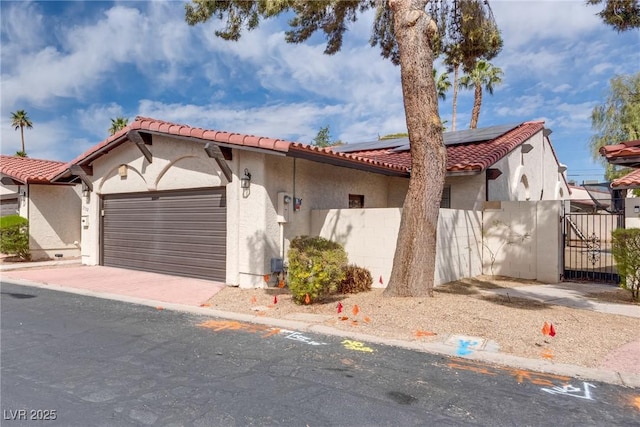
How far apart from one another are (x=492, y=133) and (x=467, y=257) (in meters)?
7.30

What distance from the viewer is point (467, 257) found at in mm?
11414

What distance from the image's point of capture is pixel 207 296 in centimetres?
888

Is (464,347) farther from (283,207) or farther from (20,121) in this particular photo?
(20,121)

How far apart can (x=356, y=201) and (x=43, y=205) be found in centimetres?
1248

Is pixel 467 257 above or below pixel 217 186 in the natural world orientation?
below

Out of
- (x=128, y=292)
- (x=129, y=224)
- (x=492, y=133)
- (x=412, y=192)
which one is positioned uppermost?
(x=492, y=133)

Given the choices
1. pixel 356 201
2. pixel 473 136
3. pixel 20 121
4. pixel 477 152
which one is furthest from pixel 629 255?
pixel 20 121

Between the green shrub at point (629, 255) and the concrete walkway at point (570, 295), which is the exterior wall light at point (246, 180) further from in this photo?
the green shrub at point (629, 255)

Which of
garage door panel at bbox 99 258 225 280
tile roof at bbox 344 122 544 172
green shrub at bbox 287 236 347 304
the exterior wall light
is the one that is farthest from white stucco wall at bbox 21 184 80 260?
green shrub at bbox 287 236 347 304

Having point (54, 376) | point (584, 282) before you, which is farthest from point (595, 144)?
point (54, 376)

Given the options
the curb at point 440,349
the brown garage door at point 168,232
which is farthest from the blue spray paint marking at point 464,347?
the brown garage door at point 168,232

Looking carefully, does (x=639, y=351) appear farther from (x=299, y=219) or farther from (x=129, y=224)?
(x=129, y=224)

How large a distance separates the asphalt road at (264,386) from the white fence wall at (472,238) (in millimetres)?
4403

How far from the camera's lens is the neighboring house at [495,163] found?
12445mm
